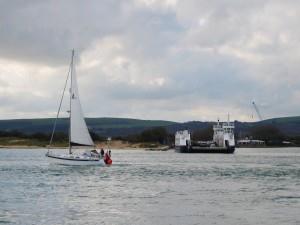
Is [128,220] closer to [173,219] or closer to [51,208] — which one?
[173,219]

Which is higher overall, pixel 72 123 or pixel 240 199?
pixel 72 123

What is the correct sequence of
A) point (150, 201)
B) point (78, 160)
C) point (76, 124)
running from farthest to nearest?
point (76, 124)
point (78, 160)
point (150, 201)

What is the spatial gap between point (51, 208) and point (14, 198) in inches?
330

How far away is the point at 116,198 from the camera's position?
53.9 metres

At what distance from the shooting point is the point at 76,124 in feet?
339

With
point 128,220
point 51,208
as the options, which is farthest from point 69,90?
point 128,220

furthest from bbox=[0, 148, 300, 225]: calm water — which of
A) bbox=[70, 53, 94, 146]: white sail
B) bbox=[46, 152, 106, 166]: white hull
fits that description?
bbox=[70, 53, 94, 146]: white sail

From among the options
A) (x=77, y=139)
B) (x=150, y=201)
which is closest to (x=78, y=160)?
(x=77, y=139)

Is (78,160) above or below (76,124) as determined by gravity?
below

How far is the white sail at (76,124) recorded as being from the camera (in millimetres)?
102625

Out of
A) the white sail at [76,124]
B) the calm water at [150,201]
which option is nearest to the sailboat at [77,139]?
the white sail at [76,124]

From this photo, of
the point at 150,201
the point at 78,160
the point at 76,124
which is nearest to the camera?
the point at 150,201

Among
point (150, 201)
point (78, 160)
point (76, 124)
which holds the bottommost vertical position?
point (150, 201)

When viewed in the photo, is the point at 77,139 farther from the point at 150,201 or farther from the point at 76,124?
the point at 150,201
